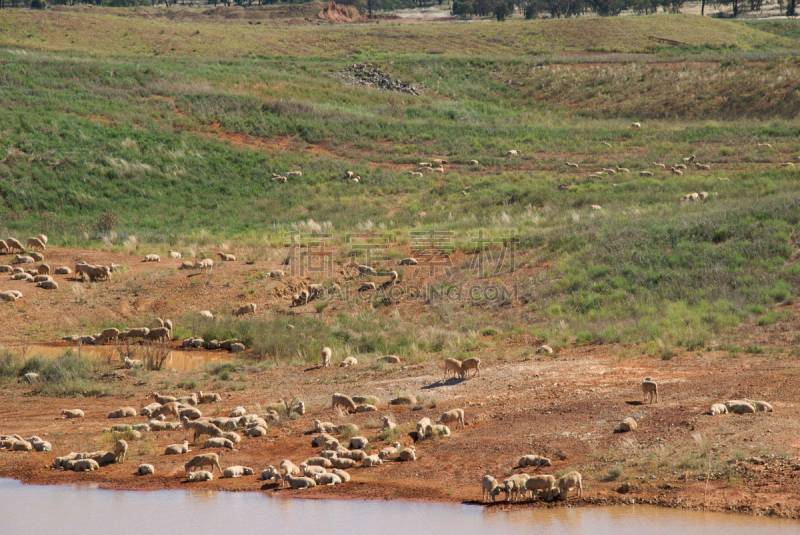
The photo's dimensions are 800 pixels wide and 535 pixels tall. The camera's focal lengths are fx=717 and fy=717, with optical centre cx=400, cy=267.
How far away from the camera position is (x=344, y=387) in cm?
1388

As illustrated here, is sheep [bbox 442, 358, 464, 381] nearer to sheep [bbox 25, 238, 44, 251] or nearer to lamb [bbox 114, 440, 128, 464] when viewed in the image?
lamb [bbox 114, 440, 128, 464]

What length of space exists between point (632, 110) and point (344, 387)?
140ft

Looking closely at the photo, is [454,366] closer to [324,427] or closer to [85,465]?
[324,427]

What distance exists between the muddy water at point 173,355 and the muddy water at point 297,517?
6.75 metres

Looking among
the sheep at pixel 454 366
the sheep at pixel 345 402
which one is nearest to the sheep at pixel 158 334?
the sheep at pixel 345 402

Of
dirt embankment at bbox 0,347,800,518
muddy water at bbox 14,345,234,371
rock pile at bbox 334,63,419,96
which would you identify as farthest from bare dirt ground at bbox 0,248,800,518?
rock pile at bbox 334,63,419,96

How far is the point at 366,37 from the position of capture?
3440 inches

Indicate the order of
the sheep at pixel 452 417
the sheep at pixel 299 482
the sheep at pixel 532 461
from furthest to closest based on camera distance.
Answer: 1. the sheep at pixel 452 417
2. the sheep at pixel 532 461
3. the sheep at pixel 299 482

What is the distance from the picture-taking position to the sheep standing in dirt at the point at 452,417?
1098 cm

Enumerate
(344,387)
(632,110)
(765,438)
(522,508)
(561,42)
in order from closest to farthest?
(522,508) → (765,438) → (344,387) → (632,110) → (561,42)

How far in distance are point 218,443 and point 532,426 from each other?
4720 mm

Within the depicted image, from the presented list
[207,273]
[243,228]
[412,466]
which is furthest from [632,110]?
[412,466]

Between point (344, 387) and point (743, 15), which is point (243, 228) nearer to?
point (344, 387)

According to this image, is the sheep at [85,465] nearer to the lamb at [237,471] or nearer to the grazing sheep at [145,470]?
the grazing sheep at [145,470]
